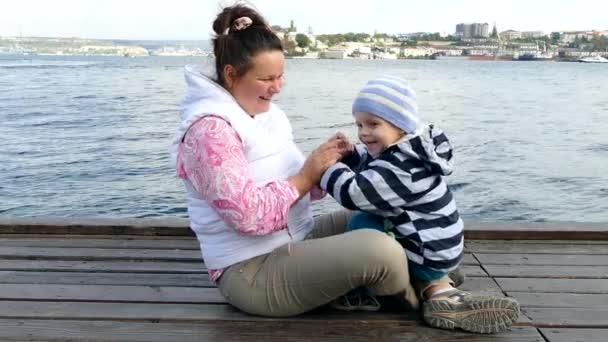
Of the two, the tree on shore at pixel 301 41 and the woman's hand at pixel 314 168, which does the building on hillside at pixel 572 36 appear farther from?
the woman's hand at pixel 314 168

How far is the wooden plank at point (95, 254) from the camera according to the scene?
3.29 metres

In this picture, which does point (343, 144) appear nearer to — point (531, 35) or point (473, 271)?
point (473, 271)

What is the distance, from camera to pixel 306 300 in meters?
2.51

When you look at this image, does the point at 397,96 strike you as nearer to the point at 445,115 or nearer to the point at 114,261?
the point at 114,261

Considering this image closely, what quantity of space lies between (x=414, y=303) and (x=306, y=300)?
394 millimetres

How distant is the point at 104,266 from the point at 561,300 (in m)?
1.92

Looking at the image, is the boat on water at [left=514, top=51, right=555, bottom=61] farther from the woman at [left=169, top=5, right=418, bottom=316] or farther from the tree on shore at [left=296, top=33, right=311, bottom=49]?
the woman at [left=169, top=5, right=418, bottom=316]

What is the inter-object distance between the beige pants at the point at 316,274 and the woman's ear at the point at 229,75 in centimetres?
60

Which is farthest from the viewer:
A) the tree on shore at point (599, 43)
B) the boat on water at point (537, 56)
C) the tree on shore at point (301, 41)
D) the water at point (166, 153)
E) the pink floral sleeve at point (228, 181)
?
the tree on shore at point (599, 43)

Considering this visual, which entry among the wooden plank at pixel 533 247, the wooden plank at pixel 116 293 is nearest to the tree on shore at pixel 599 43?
the wooden plank at pixel 533 247

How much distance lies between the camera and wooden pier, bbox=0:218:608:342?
245 centimetres

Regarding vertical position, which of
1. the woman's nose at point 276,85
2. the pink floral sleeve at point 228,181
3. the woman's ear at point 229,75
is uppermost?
the woman's ear at point 229,75

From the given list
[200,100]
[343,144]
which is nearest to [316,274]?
[343,144]

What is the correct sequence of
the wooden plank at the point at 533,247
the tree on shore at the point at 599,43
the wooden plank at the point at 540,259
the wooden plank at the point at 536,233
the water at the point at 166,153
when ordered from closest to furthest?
1. the wooden plank at the point at 540,259
2. the wooden plank at the point at 533,247
3. the wooden plank at the point at 536,233
4. the water at the point at 166,153
5. the tree on shore at the point at 599,43
